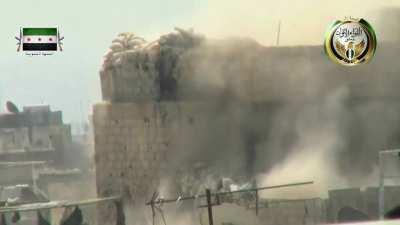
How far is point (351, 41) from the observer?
20.6 ft

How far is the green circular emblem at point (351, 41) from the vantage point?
639 cm

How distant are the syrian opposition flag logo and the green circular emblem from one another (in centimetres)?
245

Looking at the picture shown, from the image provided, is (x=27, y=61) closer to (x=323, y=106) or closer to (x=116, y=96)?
(x=116, y=96)

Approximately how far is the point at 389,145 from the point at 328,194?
88 centimetres

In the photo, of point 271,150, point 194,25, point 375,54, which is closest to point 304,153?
point 271,150

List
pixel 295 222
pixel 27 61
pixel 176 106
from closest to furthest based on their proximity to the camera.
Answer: pixel 27 61 → pixel 295 222 → pixel 176 106

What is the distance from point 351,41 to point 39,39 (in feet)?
8.78

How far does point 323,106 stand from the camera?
275 inches

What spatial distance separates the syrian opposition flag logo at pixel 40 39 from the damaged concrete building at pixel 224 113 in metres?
0.83

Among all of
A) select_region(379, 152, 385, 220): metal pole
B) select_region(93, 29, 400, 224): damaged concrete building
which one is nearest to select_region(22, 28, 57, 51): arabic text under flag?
select_region(93, 29, 400, 224): damaged concrete building

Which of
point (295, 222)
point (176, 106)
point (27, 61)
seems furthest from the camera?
point (176, 106)

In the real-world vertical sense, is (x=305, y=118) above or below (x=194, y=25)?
below

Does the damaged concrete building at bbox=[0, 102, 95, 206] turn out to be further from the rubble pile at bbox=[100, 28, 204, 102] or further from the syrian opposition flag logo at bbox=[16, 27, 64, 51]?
the rubble pile at bbox=[100, 28, 204, 102]

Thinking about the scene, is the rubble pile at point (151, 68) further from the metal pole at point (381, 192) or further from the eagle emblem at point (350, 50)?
the metal pole at point (381, 192)
